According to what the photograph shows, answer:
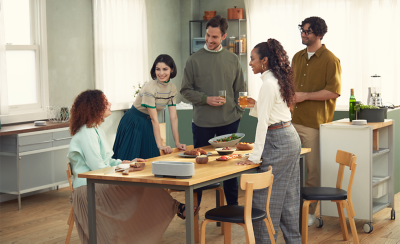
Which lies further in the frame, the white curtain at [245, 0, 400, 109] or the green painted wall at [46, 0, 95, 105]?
the white curtain at [245, 0, 400, 109]

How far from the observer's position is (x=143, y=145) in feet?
12.2

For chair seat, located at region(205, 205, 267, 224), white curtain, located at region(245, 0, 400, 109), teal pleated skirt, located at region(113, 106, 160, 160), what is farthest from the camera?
white curtain, located at region(245, 0, 400, 109)

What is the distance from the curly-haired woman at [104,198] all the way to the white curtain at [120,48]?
11.1 ft

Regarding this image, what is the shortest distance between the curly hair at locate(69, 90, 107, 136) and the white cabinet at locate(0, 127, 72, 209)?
189cm

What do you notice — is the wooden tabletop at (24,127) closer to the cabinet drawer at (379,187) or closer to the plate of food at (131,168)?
the plate of food at (131,168)

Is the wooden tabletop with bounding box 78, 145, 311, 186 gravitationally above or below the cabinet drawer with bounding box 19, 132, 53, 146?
above

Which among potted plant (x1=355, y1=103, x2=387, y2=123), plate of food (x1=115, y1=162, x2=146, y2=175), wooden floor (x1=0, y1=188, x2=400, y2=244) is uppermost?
potted plant (x1=355, y1=103, x2=387, y2=123)

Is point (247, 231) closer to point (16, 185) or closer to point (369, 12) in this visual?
point (16, 185)

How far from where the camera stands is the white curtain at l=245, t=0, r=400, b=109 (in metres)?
6.71

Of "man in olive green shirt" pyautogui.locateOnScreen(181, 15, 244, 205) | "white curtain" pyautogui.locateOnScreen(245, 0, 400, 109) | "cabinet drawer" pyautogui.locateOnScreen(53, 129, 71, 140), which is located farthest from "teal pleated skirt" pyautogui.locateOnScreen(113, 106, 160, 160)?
"white curtain" pyautogui.locateOnScreen(245, 0, 400, 109)

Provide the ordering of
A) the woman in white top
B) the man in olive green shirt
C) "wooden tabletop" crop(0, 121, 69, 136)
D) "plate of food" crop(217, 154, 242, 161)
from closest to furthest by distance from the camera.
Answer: the woman in white top → "plate of food" crop(217, 154, 242, 161) → the man in olive green shirt → "wooden tabletop" crop(0, 121, 69, 136)

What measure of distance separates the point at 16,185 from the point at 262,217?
3100mm

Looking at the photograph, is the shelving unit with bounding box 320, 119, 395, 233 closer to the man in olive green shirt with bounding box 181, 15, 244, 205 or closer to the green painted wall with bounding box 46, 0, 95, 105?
the man in olive green shirt with bounding box 181, 15, 244, 205

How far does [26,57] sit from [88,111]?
9.42 ft
